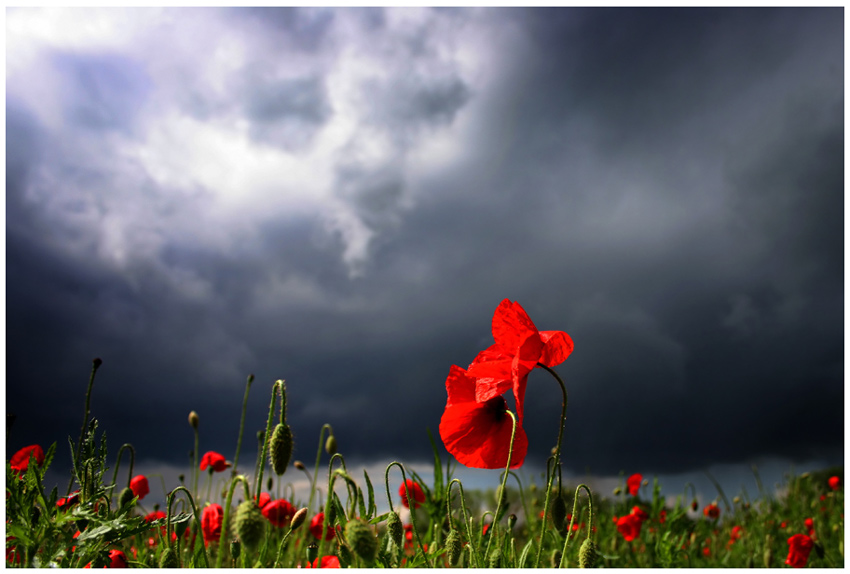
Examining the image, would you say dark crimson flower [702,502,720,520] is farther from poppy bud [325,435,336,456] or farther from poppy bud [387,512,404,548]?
poppy bud [387,512,404,548]

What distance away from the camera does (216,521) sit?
2.86 metres

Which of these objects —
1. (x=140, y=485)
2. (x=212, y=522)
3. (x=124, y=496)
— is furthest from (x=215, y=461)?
(x=124, y=496)

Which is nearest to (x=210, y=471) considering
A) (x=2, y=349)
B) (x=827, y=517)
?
(x=2, y=349)

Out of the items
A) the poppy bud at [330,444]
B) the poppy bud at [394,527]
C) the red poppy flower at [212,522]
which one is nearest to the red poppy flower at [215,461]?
the red poppy flower at [212,522]

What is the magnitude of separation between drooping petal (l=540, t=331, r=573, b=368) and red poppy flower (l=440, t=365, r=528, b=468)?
21 cm

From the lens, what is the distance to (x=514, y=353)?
1582mm

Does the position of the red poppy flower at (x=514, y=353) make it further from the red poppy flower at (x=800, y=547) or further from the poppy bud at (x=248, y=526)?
the red poppy flower at (x=800, y=547)

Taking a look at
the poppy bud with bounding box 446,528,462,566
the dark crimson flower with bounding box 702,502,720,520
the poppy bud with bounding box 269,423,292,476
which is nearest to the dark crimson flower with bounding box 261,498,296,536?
the poppy bud with bounding box 446,528,462,566

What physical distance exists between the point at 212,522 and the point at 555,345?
2262 mm

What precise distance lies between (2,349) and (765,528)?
23.7 feet

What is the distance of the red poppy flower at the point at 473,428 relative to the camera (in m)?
1.68

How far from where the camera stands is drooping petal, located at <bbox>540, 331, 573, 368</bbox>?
1.62m

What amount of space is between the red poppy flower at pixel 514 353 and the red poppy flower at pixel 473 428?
113 millimetres

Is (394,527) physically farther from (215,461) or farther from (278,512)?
(215,461)
